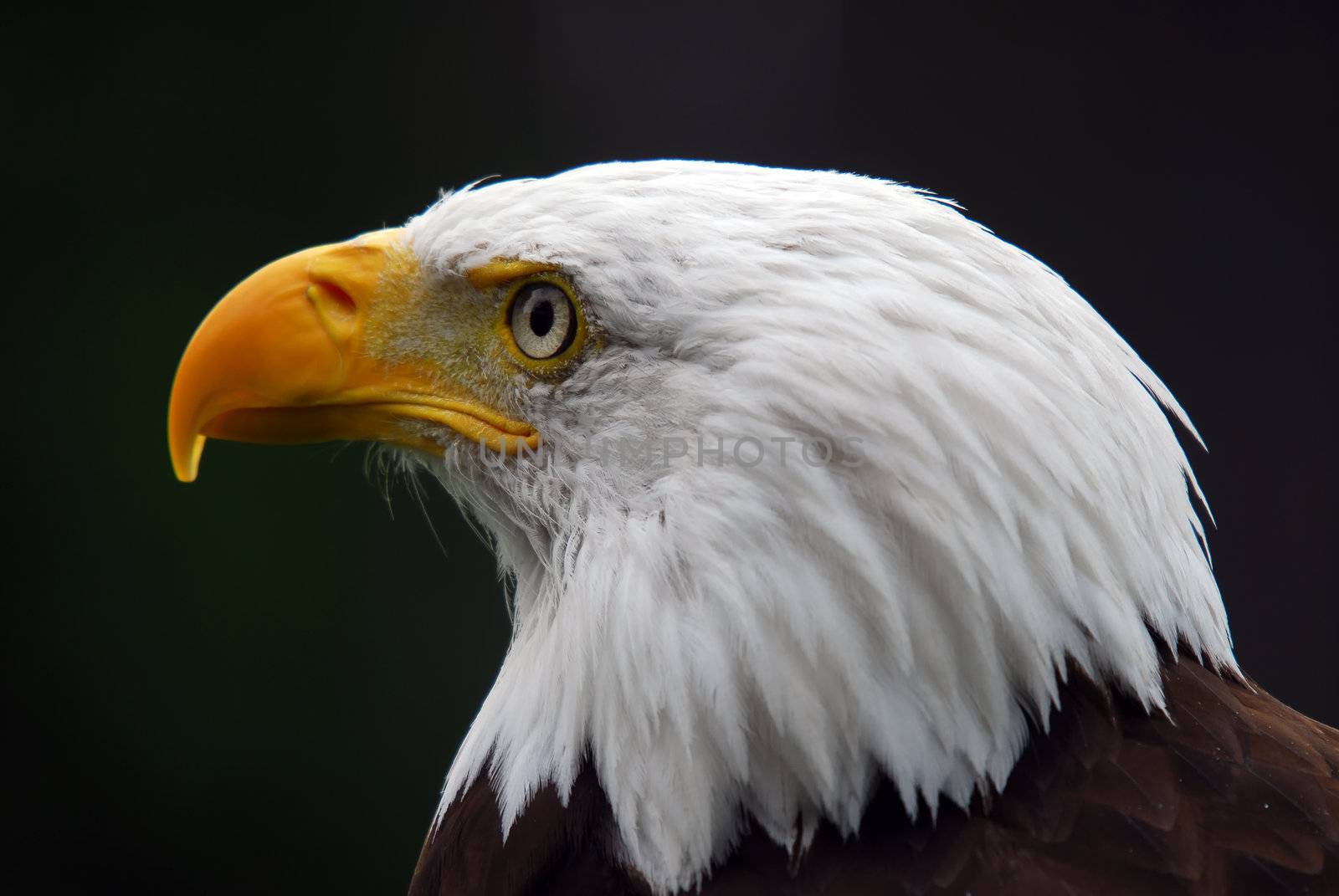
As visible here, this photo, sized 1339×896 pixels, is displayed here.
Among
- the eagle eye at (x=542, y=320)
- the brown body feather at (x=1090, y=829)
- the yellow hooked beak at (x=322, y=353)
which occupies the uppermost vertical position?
the eagle eye at (x=542, y=320)

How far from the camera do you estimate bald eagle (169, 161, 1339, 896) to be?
0.95 metres

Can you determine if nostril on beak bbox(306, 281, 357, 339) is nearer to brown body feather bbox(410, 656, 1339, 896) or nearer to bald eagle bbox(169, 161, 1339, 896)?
bald eagle bbox(169, 161, 1339, 896)

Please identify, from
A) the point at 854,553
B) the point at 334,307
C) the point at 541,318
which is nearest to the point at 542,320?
the point at 541,318

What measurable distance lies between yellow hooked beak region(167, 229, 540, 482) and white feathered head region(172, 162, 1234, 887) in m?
0.13

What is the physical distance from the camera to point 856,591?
0.96 meters

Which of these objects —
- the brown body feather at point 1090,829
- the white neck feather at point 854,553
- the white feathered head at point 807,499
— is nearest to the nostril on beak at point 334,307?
the white feathered head at point 807,499

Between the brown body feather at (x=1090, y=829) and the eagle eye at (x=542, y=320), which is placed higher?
the eagle eye at (x=542, y=320)

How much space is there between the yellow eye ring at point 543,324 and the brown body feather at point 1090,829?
0.39 m

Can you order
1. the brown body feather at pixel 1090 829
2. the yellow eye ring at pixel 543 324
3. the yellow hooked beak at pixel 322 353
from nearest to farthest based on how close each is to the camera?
the brown body feather at pixel 1090 829, the yellow eye ring at pixel 543 324, the yellow hooked beak at pixel 322 353

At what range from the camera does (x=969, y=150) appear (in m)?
3.15

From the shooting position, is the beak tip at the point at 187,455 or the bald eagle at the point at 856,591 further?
the beak tip at the point at 187,455

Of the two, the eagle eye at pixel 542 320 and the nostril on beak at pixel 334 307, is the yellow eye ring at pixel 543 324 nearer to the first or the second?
the eagle eye at pixel 542 320

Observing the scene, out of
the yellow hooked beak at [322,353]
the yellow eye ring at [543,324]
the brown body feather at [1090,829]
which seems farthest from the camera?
the yellow hooked beak at [322,353]

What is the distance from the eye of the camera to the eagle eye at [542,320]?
109 centimetres
